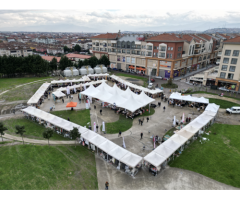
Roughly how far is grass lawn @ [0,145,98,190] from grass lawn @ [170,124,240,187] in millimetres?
9906

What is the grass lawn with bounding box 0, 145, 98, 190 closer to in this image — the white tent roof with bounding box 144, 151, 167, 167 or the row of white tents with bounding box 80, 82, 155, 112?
the white tent roof with bounding box 144, 151, 167, 167

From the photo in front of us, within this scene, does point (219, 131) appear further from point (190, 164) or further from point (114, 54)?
point (114, 54)

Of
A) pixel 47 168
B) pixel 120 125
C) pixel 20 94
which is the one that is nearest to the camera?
pixel 47 168

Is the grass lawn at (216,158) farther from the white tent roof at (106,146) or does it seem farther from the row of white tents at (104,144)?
the white tent roof at (106,146)

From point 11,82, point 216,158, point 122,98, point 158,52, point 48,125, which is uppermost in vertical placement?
point 158,52

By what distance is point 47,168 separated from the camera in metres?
18.0

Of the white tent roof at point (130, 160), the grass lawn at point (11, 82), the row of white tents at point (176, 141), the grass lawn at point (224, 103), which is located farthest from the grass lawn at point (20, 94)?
the grass lawn at point (224, 103)

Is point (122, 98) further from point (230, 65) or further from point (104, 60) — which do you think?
point (104, 60)

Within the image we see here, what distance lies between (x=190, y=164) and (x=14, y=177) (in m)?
18.8

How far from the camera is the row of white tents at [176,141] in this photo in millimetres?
17938

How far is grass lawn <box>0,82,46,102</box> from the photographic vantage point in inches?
1508

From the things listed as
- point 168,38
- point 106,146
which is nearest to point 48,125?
point 106,146

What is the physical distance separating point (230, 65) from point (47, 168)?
1842 inches

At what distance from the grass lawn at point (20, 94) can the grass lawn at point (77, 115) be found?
1289 cm
